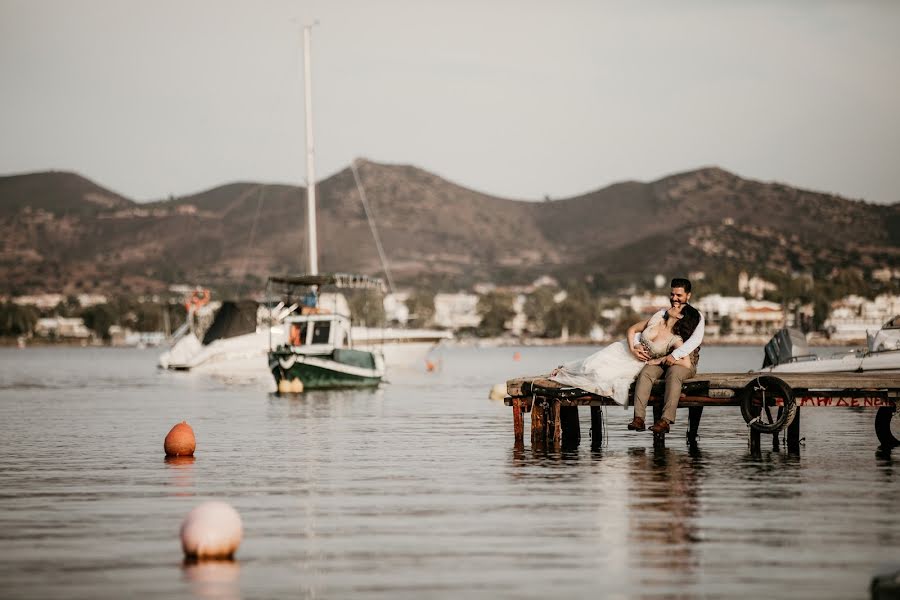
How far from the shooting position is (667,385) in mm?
20734

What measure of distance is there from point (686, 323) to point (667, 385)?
3.19 feet

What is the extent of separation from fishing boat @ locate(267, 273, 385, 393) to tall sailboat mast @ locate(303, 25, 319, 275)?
70.6 inches

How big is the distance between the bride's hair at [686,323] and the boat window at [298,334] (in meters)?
38.2

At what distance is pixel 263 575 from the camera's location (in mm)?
11516

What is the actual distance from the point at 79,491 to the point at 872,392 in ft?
37.1

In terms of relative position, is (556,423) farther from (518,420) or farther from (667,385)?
(667,385)

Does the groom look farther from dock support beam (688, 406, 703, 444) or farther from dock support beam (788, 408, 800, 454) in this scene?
dock support beam (688, 406, 703, 444)

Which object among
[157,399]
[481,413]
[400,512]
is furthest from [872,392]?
[157,399]

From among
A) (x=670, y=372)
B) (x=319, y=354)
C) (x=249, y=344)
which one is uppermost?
(x=249, y=344)

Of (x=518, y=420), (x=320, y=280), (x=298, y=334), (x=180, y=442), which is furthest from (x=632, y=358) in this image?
(x=320, y=280)

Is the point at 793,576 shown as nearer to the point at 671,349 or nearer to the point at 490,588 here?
the point at 490,588

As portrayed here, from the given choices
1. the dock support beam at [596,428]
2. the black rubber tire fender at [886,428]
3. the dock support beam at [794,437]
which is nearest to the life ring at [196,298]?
the dock support beam at [596,428]

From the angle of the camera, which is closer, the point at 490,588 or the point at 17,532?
the point at 490,588

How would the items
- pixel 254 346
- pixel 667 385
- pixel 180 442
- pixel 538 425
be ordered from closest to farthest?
pixel 667 385, pixel 180 442, pixel 538 425, pixel 254 346
